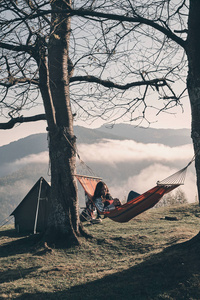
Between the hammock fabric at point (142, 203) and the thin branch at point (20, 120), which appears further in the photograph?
the thin branch at point (20, 120)

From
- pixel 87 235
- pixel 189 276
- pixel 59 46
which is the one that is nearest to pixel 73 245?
pixel 87 235

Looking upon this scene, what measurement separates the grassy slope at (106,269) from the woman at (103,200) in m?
0.70

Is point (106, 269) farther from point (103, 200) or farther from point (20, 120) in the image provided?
point (20, 120)

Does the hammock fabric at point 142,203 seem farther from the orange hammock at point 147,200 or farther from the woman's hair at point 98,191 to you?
the woman's hair at point 98,191

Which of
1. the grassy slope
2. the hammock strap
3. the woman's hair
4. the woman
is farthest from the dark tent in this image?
the hammock strap

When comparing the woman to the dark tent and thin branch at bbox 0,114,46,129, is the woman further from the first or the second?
thin branch at bbox 0,114,46,129

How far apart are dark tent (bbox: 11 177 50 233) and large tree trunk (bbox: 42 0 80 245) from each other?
2790 mm

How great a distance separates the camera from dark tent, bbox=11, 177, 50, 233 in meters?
9.59

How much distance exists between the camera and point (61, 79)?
7199 millimetres

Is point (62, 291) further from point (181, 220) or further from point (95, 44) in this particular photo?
point (181, 220)

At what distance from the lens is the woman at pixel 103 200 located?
7.31 m

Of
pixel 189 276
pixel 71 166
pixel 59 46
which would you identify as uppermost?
pixel 59 46

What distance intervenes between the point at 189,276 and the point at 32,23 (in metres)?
4.64

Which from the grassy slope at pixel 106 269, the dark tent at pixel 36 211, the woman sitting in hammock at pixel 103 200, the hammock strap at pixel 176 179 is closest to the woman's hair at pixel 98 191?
the woman sitting in hammock at pixel 103 200
